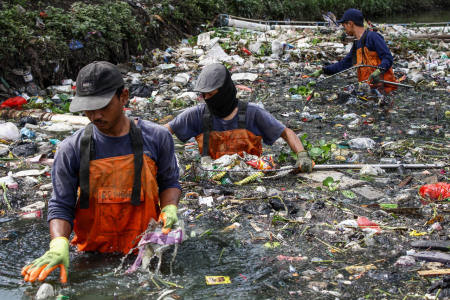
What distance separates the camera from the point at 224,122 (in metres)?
4.00

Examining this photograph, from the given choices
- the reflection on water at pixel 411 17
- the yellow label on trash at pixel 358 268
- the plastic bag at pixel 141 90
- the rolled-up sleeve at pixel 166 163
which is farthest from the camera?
the reflection on water at pixel 411 17

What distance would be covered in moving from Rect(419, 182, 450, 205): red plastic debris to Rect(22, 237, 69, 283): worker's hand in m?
2.70

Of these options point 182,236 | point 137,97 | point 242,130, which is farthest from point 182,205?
point 137,97

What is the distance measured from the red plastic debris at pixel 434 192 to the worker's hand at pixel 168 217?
2116 millimetres

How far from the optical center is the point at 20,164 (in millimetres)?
4754

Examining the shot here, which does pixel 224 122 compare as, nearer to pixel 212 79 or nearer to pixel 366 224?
pixel 212 79

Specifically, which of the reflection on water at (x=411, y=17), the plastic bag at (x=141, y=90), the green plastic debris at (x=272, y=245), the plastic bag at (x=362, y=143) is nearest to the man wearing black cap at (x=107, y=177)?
the green plastic debris at (x=272, y=245)

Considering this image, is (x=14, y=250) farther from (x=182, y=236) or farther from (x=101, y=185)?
(x=182, y=236)

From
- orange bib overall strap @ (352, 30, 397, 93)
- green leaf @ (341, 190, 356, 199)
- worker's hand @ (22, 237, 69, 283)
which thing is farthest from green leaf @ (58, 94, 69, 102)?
worker's hand @ (22, 237, 69, 283)

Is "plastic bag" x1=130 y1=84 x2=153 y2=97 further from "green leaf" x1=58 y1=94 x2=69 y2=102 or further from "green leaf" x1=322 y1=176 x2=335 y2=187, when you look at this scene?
"green leaf" x1=322 y1=176 x2=335 y2=187

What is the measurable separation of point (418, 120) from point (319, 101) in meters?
1.60

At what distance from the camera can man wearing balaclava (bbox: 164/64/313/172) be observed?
387 cm

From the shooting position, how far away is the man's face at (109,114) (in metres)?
2.30

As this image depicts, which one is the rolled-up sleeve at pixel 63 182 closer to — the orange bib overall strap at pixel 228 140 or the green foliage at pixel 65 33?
the orange bib overall strap at pixel 228 140
